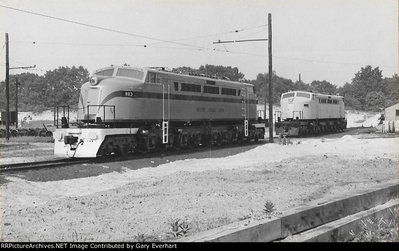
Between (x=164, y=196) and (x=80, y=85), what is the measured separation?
81.4m

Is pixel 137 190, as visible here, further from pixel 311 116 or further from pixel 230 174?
pixel 311 116

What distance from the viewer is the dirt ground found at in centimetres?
722

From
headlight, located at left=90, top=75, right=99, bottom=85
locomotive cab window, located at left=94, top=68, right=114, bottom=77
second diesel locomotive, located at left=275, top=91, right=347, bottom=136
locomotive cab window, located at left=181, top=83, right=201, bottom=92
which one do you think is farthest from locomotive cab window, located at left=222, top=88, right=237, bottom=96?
second diesel locomotive, located at left=275, top=91, right=347, bottom=136

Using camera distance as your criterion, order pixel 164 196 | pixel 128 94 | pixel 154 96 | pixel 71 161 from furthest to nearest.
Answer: pixel 154 96, pixel 128 94, pixel 71 161, pixel 164 196

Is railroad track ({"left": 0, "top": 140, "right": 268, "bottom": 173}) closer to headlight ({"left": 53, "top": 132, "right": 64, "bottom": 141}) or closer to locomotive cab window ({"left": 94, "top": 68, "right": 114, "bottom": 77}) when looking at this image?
headlight ({"left": 53, "top": 132, "right": 64, "bottom": 141})

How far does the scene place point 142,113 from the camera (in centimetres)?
2067

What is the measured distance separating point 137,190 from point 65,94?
81096 mm

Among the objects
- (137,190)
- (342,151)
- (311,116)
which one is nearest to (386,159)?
(342,151)

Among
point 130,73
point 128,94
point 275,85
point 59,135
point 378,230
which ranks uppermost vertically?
point 275,85

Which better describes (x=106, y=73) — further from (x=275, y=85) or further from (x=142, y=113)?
(x=275, y=85)

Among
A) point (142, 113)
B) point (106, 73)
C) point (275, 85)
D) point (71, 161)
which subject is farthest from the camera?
point (275, 85)

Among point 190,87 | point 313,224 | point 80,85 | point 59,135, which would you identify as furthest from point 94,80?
point 80,85

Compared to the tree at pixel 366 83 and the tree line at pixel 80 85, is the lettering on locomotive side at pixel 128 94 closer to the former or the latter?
the tree line at pixel 80 85

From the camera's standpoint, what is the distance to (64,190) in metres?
12.2
